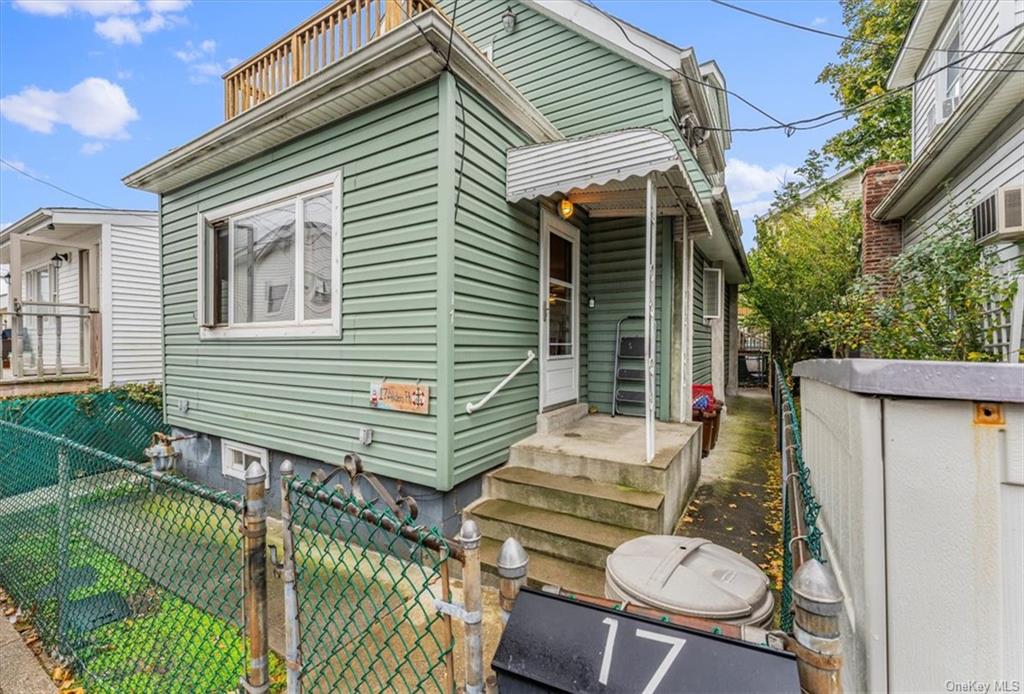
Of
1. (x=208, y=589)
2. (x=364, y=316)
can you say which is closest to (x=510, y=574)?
(x=364, y=316)

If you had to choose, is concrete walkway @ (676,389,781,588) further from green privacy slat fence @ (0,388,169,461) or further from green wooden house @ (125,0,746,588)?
green privacy slat fence @ (0,388,169,461)

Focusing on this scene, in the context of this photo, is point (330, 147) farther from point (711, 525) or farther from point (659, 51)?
point (711, 525)

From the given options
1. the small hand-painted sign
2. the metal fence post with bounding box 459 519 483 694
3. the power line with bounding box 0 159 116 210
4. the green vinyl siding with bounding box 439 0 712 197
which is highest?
the power line with bounding box 0 159 116 210

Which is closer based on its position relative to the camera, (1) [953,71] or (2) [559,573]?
(2) [559,573]

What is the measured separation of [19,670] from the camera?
2.63m

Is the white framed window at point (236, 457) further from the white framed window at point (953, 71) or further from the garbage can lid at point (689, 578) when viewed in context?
the white framed window at point (953, 71)

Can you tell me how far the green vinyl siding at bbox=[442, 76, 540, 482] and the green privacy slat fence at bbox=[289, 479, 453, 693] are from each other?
1.10 meters

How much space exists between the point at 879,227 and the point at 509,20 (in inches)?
291

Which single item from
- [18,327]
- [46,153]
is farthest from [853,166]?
[46,153]

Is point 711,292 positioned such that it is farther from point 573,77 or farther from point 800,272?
point 573,77

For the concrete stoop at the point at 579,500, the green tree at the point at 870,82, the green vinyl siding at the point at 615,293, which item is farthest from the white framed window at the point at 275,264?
the green tree at the point at 870,82

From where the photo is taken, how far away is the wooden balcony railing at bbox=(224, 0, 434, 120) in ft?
13.0

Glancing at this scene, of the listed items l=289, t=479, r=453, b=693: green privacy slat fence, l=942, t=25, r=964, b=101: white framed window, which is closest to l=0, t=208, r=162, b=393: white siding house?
l=289, t=479, r=453, b=693: green privacy slat fence

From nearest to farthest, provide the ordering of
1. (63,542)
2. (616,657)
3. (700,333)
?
1. (616,657)
2. (63,542)
3. (700,333)
